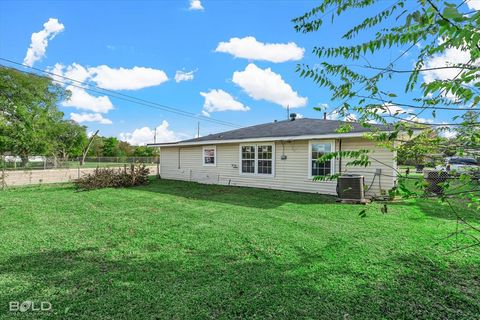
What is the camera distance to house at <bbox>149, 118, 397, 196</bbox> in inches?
332

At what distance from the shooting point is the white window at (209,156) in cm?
1277

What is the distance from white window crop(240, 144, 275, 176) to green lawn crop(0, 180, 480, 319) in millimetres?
5001

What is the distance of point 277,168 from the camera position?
10.5 meters

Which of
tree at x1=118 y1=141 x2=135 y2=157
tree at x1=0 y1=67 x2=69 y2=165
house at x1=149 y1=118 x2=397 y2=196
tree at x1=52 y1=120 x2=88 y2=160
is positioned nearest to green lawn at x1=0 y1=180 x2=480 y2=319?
house at x1=149 y1=118 x2=397 y2=196

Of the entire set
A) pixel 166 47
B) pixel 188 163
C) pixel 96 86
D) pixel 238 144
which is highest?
pixel 166 47

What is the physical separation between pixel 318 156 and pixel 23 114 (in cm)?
2956

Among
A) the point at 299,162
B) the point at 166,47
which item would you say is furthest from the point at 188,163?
the point at 166,47

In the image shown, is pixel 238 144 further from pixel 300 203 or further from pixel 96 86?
pixel 96 86

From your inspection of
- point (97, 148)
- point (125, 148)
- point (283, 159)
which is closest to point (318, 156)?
point (283, 159)

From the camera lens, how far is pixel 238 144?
11680mm

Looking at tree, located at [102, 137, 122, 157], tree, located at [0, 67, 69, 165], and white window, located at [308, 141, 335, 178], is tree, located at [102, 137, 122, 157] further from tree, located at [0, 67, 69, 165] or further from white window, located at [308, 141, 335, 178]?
white window, located at [308, 141, 335, 178]

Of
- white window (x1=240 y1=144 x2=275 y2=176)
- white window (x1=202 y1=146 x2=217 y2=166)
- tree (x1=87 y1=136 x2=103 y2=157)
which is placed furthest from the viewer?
tree (x1=87 y1=136 x2=103 y2=157)

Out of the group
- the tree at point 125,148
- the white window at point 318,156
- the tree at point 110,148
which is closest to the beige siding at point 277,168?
the white window at point 318,156

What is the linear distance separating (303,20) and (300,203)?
241 inches
